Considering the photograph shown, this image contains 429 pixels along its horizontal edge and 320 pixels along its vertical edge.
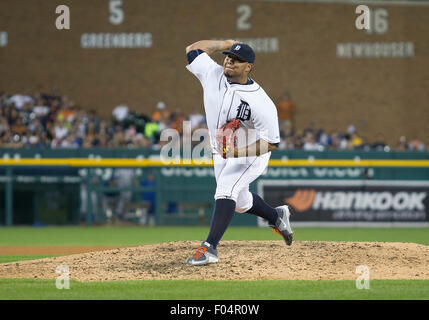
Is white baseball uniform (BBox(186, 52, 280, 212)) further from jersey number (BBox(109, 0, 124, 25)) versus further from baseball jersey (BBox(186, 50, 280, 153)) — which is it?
jersey number (BBox(109, 0, 124, 25))

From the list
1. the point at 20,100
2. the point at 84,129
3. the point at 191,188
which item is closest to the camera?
the point at 191,188

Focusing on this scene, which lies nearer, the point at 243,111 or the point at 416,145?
the point at 243,111

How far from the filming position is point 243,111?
22.5ft

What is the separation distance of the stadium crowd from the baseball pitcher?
29.1ft

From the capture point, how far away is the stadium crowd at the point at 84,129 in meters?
17.1

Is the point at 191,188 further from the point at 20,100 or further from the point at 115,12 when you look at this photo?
the point at 115,12

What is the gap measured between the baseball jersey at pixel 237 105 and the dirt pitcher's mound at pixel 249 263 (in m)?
1.09

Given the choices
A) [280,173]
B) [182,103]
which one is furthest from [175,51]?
[280,173]

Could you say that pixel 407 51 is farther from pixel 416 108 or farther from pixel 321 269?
pixel 321 269

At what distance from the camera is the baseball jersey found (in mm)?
6844

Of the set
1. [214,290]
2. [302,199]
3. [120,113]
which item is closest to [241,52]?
[214,290]

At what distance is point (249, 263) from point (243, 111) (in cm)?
139

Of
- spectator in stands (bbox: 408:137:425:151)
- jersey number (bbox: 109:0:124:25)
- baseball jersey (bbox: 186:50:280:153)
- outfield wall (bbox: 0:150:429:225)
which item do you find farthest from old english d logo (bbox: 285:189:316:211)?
jersey number (bbox: 109:0:124:25)

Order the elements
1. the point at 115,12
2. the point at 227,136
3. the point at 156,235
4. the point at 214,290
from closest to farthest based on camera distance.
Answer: the point at 214,290
the point at 227,136
the point at 156,235
the point at 115,12
